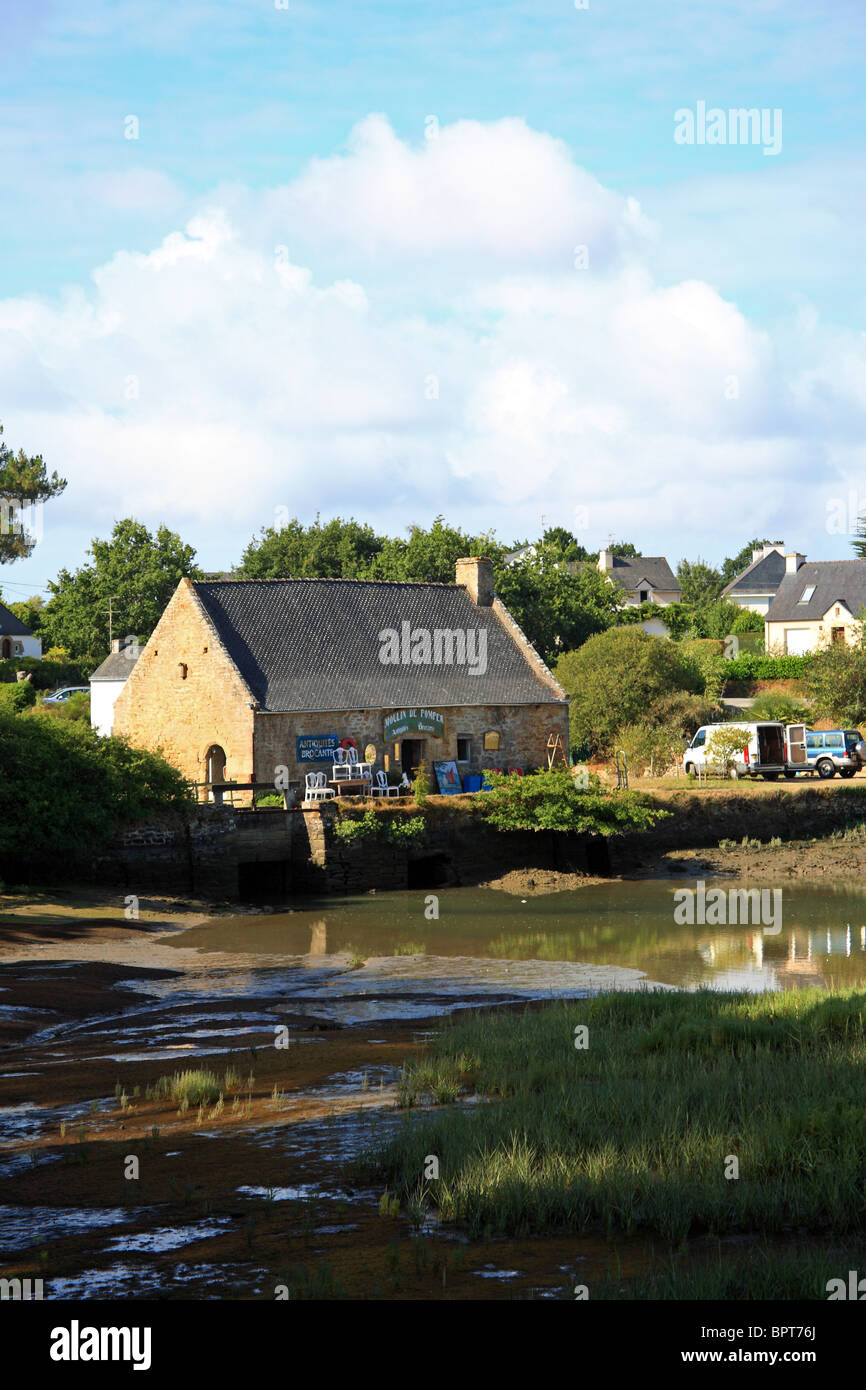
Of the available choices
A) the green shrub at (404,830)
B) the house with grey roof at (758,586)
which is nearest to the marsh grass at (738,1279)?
the green shrub at (404,830)

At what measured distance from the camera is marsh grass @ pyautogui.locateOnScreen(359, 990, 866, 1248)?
828 centimetres

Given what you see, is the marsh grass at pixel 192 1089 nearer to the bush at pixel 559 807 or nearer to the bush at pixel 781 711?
the bush at pixel 559 807

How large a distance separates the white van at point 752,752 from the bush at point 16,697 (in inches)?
895

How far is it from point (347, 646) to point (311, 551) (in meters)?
37.2

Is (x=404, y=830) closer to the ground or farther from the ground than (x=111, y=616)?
closer to the ground

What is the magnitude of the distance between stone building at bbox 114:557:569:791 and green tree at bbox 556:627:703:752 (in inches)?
176

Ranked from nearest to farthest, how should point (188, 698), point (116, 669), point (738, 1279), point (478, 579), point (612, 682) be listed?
point (738, 1279) < point (188, 698) < point (478, 579) < point (612, 682) < point (116, 669)

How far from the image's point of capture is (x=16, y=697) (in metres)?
42.2

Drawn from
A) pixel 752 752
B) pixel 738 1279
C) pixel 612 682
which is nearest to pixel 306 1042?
pixel 738 1279

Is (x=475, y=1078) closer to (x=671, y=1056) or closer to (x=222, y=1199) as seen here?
(x=671, y=1056)

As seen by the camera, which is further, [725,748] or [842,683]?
[842,683]

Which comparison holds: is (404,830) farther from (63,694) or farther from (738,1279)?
(63,694)
